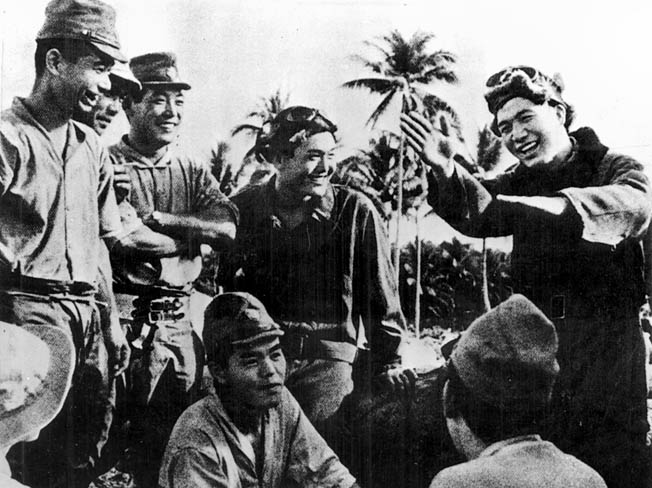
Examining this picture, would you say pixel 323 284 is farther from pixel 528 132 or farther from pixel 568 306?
pixel 528 132

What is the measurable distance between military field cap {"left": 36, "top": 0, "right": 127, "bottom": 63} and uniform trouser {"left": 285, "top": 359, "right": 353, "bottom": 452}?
235cm

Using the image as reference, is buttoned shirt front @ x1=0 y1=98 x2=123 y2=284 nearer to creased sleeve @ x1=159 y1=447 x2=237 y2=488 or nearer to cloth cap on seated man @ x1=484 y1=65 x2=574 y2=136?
creased sleeve @ x1=159 y1=447 x2=237 y2=488

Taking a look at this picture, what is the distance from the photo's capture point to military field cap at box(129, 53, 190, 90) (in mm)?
5758

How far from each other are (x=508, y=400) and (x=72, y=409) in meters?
2.74

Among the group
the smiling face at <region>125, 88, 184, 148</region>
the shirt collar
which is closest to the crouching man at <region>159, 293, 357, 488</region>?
the shirt collar

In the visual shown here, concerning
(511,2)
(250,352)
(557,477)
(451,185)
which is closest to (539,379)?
(557,477)

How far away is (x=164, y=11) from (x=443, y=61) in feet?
6.29

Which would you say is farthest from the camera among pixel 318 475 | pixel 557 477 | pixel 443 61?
pixel 443 61

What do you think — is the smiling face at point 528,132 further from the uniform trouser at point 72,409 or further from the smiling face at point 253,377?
the uniform trouser at point 72,409

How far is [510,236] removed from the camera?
5.94m

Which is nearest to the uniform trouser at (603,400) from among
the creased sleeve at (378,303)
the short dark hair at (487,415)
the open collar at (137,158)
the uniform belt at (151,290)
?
the short dark hair at (487,415)

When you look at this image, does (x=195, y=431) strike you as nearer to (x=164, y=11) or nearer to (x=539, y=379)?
(x=539, y=379)

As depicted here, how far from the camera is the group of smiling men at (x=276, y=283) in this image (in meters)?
5.48

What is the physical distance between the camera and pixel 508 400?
547 centimetres
